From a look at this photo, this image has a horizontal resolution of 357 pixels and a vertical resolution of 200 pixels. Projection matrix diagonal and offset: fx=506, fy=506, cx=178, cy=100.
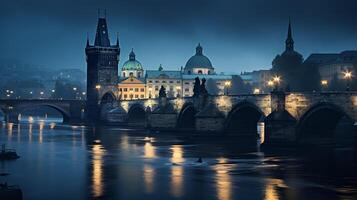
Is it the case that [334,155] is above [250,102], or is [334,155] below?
below

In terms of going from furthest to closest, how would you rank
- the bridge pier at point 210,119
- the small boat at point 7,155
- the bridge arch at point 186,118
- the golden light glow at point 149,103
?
the golden light glow at point 149,103 → the bridge arch at point 186,118 → the bridge pier at point 210,119 → the small boat at point 7,155

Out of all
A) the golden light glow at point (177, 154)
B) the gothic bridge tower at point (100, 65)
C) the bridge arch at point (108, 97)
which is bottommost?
the golden light glow at point (177, 154)

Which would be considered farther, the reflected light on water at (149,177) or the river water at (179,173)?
the reflected light on water at (149,177)

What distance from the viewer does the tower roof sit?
6270 inches

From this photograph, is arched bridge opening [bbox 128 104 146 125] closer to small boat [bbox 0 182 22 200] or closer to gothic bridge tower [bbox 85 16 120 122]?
gothic bridge tower [bbox 85 16 120 122]

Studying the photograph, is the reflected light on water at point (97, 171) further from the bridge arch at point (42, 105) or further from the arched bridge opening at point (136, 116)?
the bridge arch at point (42, 105)

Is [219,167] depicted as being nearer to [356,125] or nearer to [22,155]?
[356,125]

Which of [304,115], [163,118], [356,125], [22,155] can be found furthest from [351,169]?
[163,118]

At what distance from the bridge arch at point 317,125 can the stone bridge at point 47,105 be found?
96.3m

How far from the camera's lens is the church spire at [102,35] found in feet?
522

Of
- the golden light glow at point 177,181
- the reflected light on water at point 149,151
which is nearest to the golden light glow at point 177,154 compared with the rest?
the reflected light on water at point 149,151

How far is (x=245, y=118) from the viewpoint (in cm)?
7975

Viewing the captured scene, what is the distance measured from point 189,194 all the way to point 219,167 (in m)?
13.0

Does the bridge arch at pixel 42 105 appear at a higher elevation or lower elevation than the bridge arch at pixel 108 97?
lower
